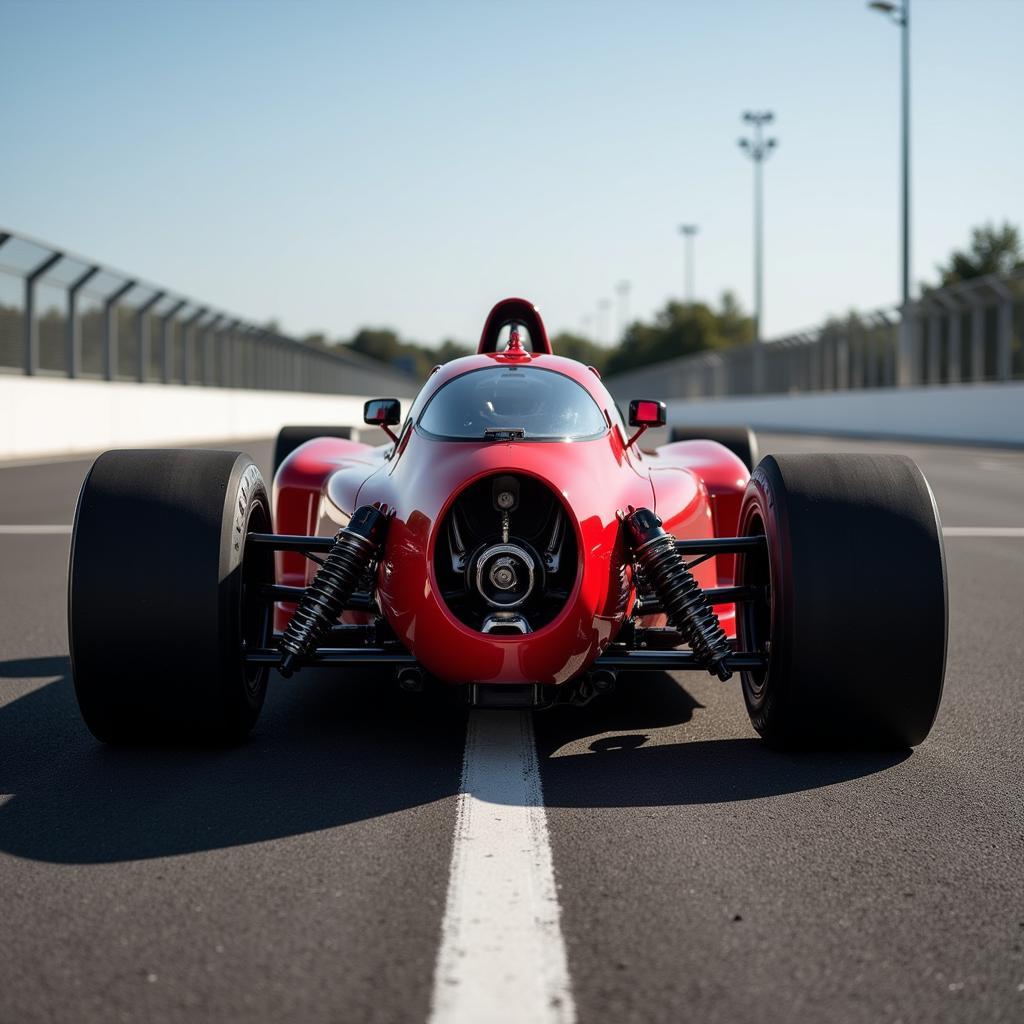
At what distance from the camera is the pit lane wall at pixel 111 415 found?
80.1ft

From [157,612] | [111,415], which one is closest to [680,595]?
[157,612]

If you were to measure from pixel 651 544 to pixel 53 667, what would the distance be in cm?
301

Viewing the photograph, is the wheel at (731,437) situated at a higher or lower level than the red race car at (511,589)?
higher

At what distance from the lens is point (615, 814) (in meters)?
4.24

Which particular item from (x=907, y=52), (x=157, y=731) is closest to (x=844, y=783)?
(x=157, y=731)

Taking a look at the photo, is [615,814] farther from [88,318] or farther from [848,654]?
[88,318]

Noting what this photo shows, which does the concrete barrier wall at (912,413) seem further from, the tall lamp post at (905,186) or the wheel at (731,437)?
the wheel at (731,437)

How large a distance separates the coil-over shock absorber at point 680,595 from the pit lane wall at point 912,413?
2750cm

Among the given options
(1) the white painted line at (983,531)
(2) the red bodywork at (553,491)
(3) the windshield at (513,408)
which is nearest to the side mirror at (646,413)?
(2) the red bodywork at (553,491)

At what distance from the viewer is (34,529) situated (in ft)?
41.9

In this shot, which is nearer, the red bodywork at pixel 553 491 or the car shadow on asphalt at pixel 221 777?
the car shadow on asphalt at pixel 221 777

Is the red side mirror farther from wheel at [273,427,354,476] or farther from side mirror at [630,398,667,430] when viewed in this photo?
wheel at [273,427,354,476]

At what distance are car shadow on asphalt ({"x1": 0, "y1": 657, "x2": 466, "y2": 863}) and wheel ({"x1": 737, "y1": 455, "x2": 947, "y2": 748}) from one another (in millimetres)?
1144

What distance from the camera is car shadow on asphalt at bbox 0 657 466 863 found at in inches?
159
